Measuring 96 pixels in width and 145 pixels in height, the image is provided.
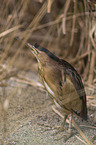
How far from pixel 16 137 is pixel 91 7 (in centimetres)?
84

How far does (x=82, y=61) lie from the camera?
1812 millimetres

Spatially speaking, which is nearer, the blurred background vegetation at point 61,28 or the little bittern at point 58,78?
the little bittern at point 58,78

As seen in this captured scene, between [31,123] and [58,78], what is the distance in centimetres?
27

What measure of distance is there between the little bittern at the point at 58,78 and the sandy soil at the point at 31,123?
13 centimetres

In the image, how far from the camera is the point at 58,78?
97 centimetres

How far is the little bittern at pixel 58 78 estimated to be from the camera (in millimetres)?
965

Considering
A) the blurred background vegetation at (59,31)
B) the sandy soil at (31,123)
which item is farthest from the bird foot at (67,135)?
the blurred background vegetation at (59,31)


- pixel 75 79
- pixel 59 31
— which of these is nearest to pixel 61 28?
pixel 59 31

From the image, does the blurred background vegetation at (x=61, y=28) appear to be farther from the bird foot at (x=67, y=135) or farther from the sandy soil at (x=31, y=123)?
the bird foot at (x=67, y=135)

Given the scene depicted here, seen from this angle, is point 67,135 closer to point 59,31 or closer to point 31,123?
point 31,123

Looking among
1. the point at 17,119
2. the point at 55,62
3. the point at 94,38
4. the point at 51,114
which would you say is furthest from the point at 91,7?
the point at 17,119

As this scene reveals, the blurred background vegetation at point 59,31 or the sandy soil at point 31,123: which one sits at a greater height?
the blurred background vegetation at point 59,31

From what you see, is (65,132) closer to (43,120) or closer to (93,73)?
(43,120)

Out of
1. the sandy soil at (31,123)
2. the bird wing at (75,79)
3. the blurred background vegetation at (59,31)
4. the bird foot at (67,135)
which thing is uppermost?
the blurred background vegetation at (59,31)
